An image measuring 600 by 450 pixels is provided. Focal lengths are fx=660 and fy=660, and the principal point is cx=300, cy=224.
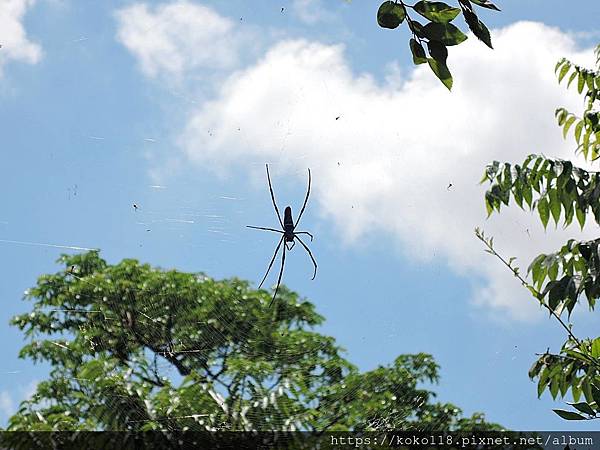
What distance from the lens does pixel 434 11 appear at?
21 cm

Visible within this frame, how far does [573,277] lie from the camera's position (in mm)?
545

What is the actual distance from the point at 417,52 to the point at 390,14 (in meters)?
0.02

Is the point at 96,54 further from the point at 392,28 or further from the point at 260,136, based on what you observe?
the point at 392,28

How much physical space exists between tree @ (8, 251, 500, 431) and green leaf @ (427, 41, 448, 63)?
0.86 meters

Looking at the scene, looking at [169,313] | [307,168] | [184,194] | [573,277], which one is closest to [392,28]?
[573,277]

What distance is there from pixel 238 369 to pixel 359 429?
0.72 ft

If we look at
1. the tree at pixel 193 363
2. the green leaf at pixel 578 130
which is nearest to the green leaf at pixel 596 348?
the green leaf at pixel 578 130

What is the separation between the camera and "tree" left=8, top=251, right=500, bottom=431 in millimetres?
1022

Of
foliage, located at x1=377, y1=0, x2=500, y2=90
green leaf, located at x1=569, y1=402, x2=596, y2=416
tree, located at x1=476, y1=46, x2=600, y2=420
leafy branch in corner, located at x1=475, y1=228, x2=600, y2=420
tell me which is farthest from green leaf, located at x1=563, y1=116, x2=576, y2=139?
foliage, located at x1=377, y1=0, x2=500, y2=90

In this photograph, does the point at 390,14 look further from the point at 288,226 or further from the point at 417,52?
the point at 288,226

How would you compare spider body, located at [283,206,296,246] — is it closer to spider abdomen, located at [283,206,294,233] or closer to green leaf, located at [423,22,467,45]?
spider abdomen, located at [283,206,294,233]

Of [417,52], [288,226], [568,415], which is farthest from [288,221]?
[417,52]

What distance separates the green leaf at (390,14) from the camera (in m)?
0.22

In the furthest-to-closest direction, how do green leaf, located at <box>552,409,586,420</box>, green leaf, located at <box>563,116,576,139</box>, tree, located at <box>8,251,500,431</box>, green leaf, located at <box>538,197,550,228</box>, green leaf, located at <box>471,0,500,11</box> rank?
tree, located at <box>8,251,500,431</box>, green leaf, located at <box>563,116,576,139</box>, green leaf, located at <box>538,197,550,228</box>, green leaf, located at <box>552,409,586,420</box>, green leaf, located at <box>471,0,500,11</box>
